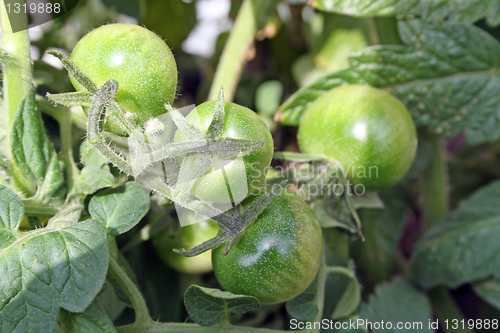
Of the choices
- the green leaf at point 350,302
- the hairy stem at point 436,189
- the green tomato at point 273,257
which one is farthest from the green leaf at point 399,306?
the green tomato at point 273,257

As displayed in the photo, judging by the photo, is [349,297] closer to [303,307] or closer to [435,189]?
[303,307]

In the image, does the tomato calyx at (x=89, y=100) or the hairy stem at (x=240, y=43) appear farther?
the hairy stem at (x=240, y=43)

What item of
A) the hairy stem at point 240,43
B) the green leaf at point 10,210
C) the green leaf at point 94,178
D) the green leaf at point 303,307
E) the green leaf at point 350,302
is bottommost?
the green leaf at point 350,302

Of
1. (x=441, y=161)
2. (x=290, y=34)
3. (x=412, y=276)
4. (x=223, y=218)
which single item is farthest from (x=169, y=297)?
(x=290, y=34)

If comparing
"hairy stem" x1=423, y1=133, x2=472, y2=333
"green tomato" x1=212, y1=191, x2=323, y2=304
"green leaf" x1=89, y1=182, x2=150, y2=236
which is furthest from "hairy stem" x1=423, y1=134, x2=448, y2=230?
"green leaf" x1=89, y1=182, x2=150, y2=236

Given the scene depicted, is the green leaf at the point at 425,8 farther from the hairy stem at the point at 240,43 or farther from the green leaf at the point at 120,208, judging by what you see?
the green leaf at the point at 120,208

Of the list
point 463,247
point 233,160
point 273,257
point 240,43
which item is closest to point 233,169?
point 233,160

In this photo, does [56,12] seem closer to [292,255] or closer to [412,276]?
[292,255]
